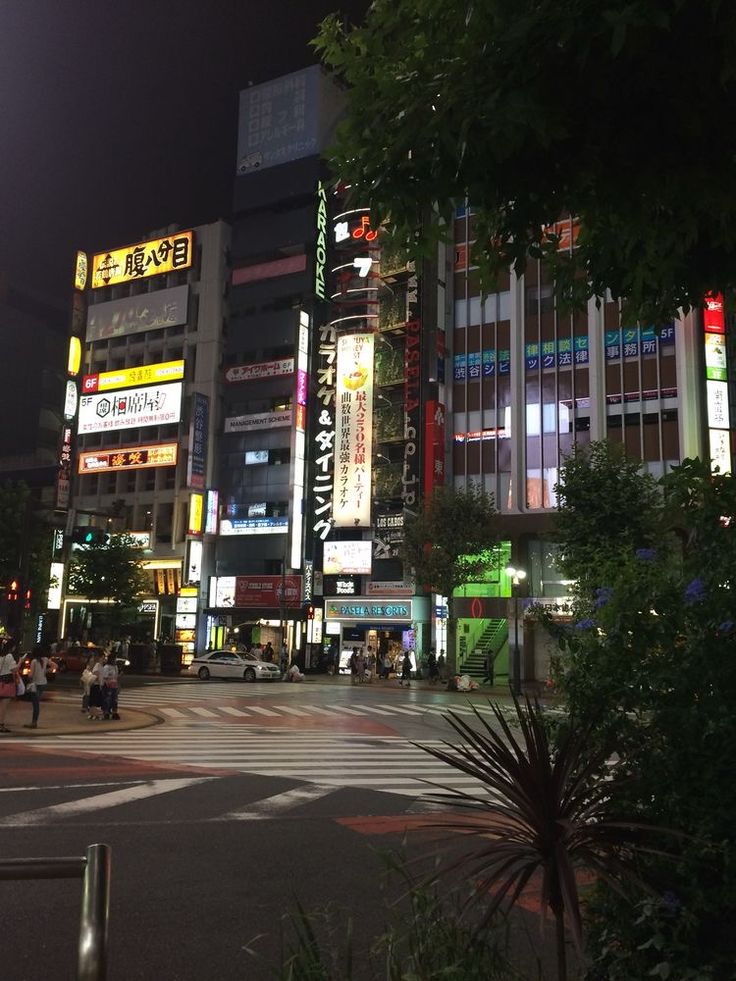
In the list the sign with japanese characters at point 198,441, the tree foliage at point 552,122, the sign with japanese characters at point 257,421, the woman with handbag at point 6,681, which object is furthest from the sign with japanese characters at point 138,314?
the tree foliage at point 552,122

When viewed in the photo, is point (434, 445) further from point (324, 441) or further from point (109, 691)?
point (109, 691)

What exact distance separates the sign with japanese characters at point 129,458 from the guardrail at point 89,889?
5956 centimetres

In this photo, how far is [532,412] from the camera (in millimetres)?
46125

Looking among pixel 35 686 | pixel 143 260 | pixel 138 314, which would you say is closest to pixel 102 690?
pixel 35 686

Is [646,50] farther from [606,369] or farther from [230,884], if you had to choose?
[606,369]

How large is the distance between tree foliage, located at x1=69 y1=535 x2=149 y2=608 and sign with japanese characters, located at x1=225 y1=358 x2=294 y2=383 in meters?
15.6

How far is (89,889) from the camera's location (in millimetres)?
2600

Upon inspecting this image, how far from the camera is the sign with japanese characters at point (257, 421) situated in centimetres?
5672

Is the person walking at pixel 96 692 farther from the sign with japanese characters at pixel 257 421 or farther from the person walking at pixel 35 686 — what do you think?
the sign with japanese characters at pixel 257 421

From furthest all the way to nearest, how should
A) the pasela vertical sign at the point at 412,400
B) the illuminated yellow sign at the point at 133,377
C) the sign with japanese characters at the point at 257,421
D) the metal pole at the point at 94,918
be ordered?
the illuminated yellow sign at the point at 133,377 → the sign with japanese characters at the point at 257,421 → the pasela vertical sign at the point at 412,400 → the metal pole at the point at 94,918

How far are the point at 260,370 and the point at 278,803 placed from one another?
4992cm

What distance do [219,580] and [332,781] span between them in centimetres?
4603

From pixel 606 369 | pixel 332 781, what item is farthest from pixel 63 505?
pixel 332 781

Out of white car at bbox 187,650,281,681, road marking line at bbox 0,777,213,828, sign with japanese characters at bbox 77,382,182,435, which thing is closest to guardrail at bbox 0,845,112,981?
road marking line at bbox 0,777,213,828
